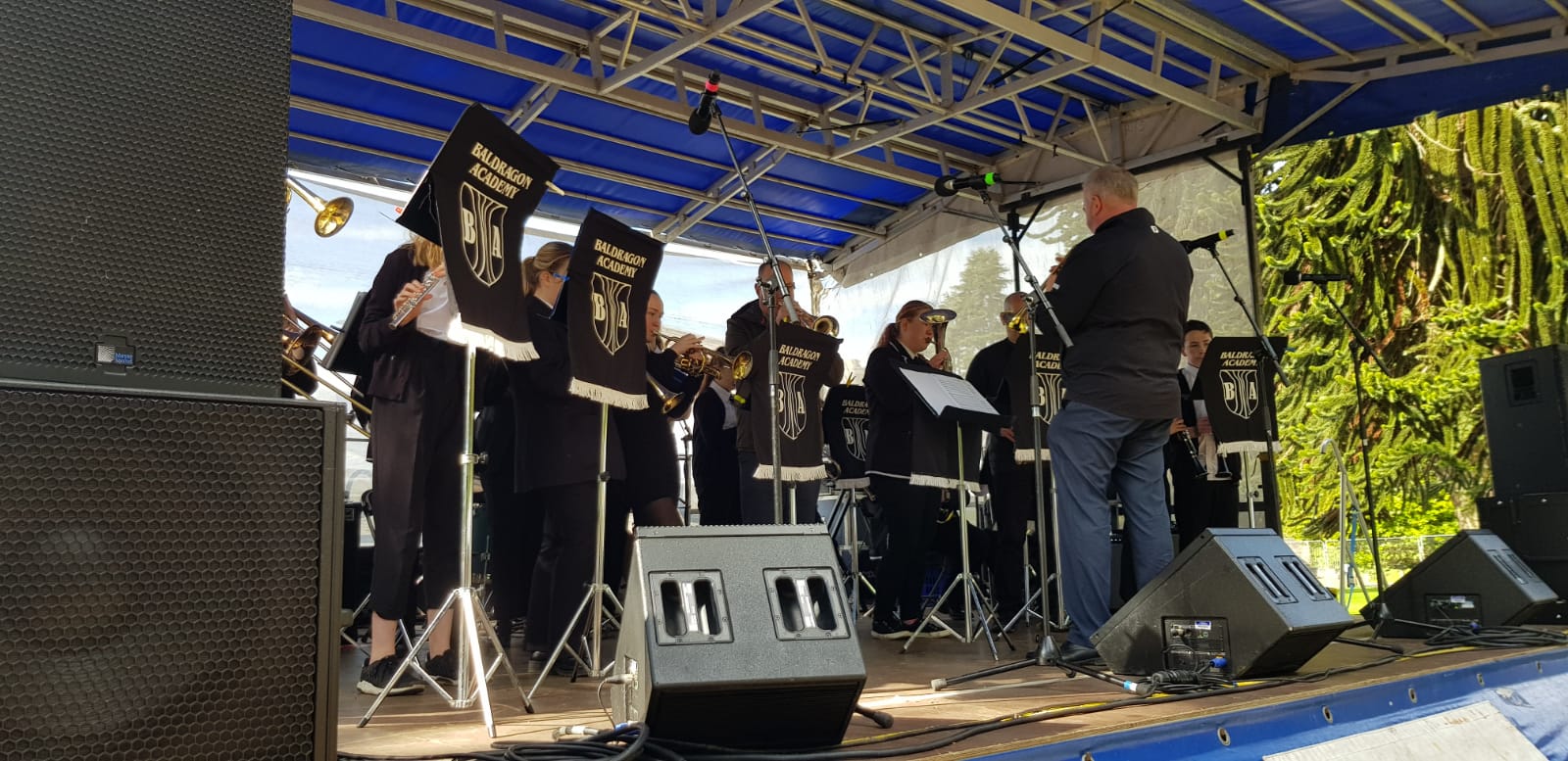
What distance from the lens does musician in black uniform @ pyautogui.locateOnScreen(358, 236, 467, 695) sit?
351 centimetres

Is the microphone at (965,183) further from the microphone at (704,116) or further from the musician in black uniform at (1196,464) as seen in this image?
the musician in black uniform at (1196,464)

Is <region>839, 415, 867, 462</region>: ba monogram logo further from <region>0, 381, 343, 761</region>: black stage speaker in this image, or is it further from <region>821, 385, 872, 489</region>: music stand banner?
<region>0, 381, 343, 761</region>: black stage speaker

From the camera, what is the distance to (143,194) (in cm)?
157

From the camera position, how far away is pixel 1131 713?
101 inches

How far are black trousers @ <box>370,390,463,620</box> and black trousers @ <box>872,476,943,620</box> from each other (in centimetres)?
263

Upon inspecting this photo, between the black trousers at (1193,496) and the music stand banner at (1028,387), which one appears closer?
the music stand banner at (1028,387)

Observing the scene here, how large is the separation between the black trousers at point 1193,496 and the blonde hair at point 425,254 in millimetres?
5032

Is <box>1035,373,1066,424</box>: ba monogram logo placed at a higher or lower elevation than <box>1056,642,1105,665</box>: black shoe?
higher

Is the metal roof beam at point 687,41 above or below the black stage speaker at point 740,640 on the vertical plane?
above

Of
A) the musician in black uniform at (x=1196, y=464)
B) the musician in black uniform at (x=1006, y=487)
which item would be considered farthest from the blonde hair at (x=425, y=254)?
the musician in black uniform at (x=1196, y=464)

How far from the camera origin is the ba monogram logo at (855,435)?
21.4 feet

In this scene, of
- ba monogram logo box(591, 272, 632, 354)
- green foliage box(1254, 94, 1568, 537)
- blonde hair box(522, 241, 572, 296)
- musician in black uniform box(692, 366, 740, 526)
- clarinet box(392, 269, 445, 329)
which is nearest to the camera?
clarinet box(392, 269, 445, 329)

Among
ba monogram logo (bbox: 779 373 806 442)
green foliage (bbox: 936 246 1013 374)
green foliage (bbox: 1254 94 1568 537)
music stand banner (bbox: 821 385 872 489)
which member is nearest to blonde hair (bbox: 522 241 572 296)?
ba monogram logo (bbox: 779 373 806 442)

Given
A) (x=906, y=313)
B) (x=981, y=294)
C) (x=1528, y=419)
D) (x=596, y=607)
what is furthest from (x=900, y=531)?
(x=981, y=294)
